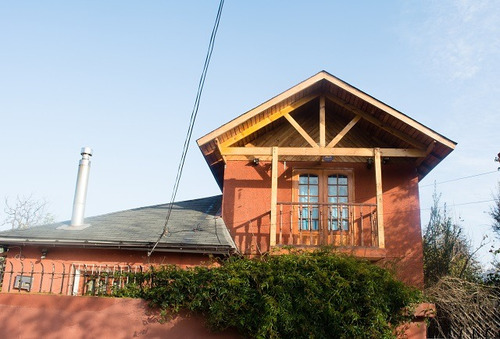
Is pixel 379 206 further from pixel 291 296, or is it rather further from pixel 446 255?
pixel 446 255

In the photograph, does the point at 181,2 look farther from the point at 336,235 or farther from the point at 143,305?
the point at 336,235

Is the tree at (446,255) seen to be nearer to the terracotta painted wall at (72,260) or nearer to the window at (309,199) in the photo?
the window at (309,199)

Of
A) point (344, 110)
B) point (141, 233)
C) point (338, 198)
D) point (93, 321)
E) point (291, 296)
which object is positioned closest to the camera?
point (291, 296)

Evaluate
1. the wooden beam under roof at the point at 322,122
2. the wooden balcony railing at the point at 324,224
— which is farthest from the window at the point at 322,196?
the wooden beam under roof at the point at 322,122

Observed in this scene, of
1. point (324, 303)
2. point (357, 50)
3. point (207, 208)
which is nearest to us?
point (324, 303)

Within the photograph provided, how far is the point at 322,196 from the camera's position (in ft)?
40.7

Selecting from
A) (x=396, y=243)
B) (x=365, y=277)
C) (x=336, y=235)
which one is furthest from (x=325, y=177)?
A: (x=365, y=277)

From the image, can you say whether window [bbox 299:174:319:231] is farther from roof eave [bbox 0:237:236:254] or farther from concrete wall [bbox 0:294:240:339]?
concrete wall [bbox 0:294:240:339]

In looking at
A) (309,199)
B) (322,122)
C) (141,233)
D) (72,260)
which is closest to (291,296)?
(141,233)

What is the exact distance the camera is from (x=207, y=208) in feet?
44.4

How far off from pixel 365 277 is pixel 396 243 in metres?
4.48

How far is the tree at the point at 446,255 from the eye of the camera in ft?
51.4

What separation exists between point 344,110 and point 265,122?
2147 mm

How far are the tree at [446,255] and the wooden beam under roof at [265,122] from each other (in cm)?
663
